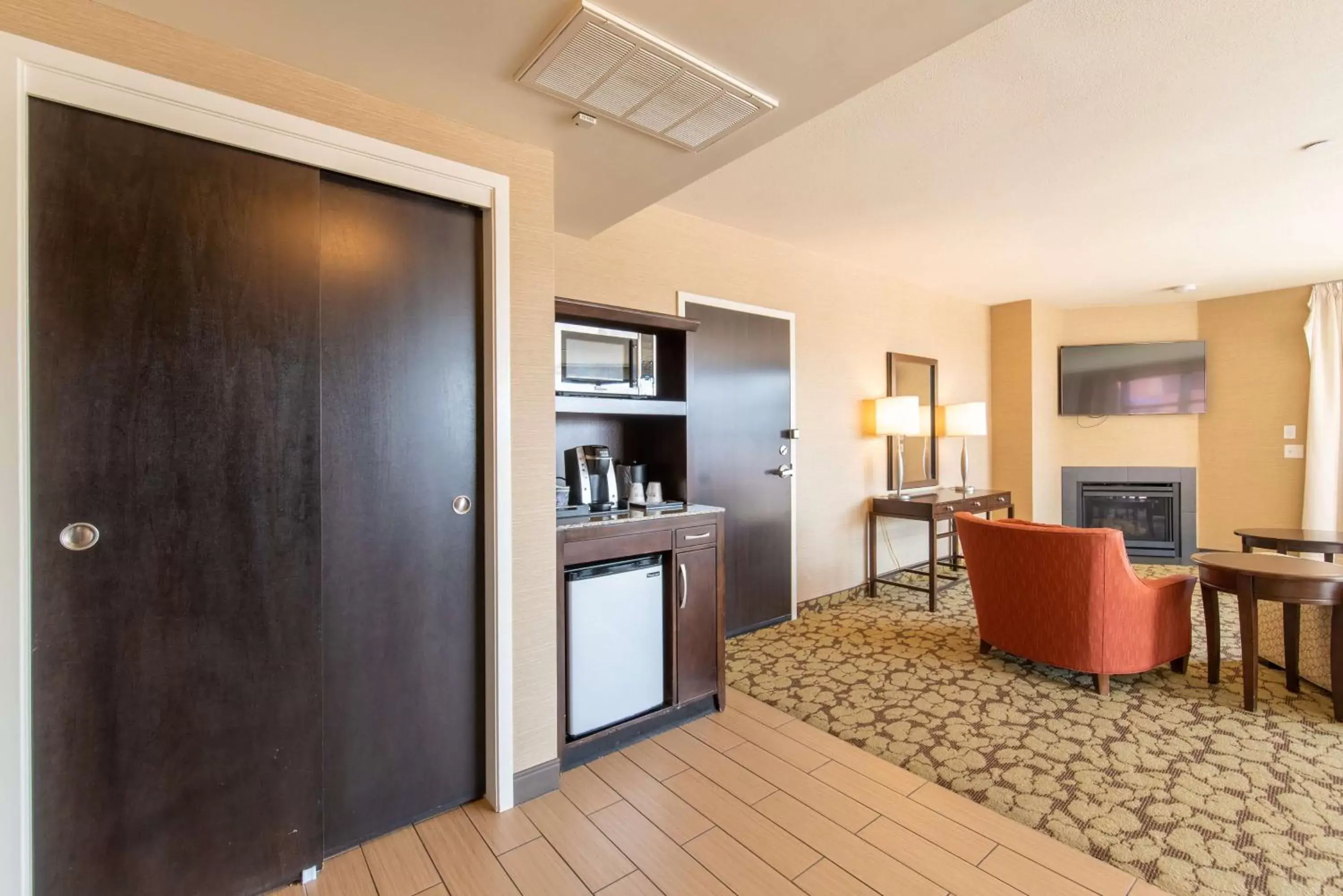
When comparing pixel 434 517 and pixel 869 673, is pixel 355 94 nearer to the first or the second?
pixel 434 517

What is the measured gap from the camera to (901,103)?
2324 millimetres

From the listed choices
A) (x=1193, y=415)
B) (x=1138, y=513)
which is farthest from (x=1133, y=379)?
(x=1138, y=513)

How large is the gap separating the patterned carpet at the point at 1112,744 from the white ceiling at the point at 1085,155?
2.59 meters

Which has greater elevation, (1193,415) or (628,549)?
(1193,415)

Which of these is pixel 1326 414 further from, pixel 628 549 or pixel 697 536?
pixel 628 549

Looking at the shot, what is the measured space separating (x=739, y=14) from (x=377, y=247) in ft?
4.11

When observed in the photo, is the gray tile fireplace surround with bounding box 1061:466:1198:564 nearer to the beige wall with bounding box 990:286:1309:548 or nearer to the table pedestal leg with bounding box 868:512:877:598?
the beige wall with bounding box 990:286:1309:548

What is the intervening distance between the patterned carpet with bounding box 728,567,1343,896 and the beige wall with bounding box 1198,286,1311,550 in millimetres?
2755

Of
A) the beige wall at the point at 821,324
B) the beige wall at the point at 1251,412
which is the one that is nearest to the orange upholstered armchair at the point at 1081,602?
the beige wall at the point at 821,324

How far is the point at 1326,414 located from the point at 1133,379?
1.39 metres

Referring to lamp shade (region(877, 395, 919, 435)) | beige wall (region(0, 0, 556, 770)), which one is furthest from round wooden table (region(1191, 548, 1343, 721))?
beige wall (region(0, 0, 556, 770))

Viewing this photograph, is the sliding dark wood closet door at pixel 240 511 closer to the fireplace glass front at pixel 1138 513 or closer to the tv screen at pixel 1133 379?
the tv screen at pixel 1133 379

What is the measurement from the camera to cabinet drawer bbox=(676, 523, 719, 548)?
256 centimetres

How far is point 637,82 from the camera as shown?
5.57 ft
